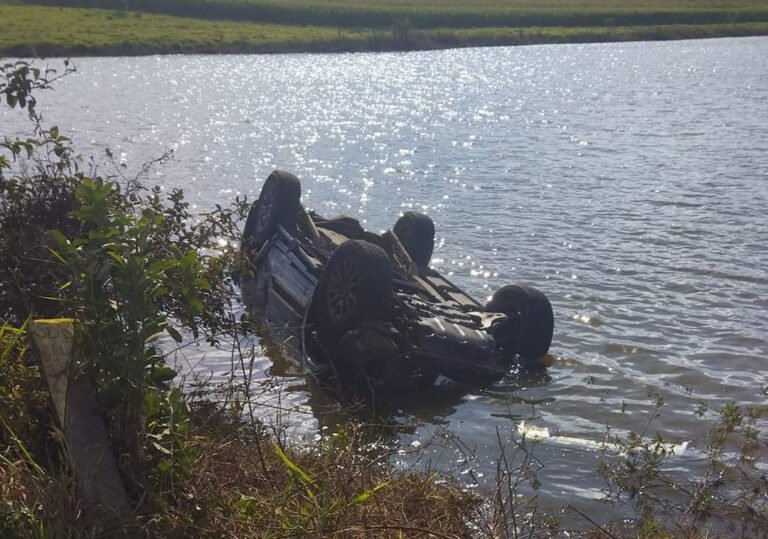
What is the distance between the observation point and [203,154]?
23.0 meters

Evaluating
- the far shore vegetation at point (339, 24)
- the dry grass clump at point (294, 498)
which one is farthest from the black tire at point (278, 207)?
the far shore vegetation at point (339, 24)

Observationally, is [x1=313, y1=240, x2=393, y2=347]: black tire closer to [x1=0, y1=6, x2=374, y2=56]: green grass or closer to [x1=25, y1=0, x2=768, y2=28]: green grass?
[x1=0, y1=6, x2=374, y2=56]: green grass

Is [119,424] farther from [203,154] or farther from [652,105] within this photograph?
[652,105]

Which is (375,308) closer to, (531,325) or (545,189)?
(531,325)

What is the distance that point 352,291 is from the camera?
28.4 ft

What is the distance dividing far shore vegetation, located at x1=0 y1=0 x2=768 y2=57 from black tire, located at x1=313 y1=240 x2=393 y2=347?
37648 millimetres

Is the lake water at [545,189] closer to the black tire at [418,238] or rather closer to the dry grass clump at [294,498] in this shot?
the black tire at [418,238]

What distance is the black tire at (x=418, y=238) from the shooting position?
1147 cm

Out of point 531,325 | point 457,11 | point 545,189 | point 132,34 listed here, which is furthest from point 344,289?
point 457,11

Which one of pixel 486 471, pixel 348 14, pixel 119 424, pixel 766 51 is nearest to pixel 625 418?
pixel 486 471

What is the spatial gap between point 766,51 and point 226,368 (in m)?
53.9

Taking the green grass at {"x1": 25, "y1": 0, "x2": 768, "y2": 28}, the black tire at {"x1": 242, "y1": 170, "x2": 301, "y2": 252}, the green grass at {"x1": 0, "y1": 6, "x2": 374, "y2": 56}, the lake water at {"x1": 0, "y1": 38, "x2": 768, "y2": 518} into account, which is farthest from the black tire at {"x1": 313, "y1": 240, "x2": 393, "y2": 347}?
the green grass at {"x1": 25, "y1": 0, "x2": 768, "y2": 28}

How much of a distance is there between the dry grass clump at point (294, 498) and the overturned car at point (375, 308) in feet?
6.14

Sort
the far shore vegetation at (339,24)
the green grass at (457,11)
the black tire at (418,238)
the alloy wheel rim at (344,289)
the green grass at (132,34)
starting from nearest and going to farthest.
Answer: the alloy wheel rim at (344,289)
the black tire at (418,238)
the green grass at (132,34)
the far shore vegetation at (339,24)
the green grass at (457,11)
